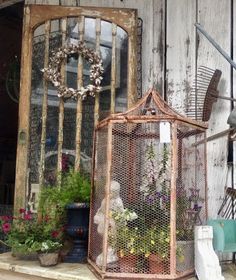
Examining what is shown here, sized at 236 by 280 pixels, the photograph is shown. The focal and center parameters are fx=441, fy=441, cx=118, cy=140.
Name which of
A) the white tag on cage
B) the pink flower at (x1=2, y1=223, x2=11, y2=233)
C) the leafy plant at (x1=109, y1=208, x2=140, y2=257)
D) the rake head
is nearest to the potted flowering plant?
the pink flower at (x1=2, y1=223, x2=11, y2=233)

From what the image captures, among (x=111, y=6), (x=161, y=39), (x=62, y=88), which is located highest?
(x=111, y=6)

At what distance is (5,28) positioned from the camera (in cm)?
570

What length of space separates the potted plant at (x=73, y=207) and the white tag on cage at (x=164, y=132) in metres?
0.68

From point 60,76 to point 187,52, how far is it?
36.0 inches

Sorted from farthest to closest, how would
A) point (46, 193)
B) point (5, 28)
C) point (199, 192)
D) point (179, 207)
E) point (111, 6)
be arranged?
point (5, 28)
point (111, 6)
point (46, 193)
point (199, 192)
point (179, 207)

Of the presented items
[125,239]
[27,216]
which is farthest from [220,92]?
[27,216]

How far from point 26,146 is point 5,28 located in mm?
3034

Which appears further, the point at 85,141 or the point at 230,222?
the point at 85,141

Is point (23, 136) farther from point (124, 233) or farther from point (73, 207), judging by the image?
point (124, 233)

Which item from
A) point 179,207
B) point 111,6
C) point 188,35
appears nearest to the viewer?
point 179,207

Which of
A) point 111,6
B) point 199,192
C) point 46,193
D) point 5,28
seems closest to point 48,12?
point 111,6

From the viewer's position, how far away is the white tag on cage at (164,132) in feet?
7.73

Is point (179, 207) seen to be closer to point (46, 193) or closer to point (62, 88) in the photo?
point (46, 193)

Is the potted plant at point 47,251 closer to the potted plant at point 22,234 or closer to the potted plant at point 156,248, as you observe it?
the potted plant at point 22,234
